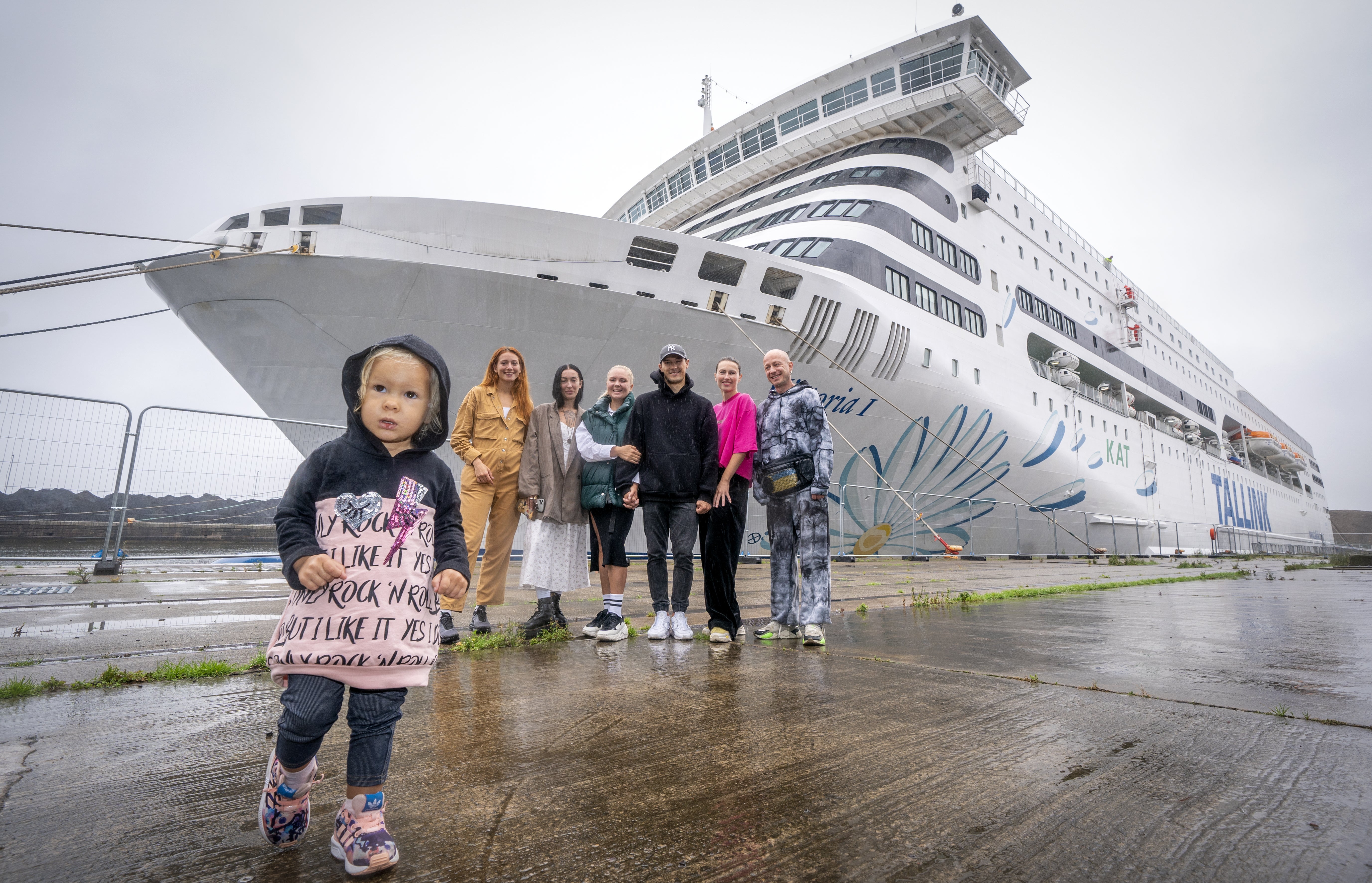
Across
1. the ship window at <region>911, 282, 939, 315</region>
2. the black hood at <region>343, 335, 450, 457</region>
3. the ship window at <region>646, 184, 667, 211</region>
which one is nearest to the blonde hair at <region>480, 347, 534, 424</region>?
the black hood at <region>343, 335, 450, 457</region>

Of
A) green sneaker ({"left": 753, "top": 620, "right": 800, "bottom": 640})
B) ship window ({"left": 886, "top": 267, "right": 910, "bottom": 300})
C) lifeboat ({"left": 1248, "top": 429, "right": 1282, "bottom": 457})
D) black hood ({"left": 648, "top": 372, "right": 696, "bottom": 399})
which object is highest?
lifeboat ({"left": 1248, "top": 429, "right": 1282, "bottom": 457})

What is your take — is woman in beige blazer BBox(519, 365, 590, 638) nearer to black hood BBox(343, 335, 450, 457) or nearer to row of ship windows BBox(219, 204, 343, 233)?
black hood BBox(343, 335, 450, 457)

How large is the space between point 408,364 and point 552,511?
2.10 m

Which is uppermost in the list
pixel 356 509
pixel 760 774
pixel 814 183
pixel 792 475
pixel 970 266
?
pixel 814 183

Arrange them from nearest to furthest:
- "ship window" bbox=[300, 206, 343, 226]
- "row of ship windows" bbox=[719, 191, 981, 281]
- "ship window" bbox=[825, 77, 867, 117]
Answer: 1. "ship window" bbox=[300, 206, 343, 226]
2. "row of ship windows" bbox=[719, 191, 981, 281]
3. "ship window" bbox=[825, 77, 867, 117]

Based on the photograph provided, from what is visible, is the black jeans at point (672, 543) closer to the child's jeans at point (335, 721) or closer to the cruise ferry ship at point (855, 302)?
the child's jeans at point (335, 721)

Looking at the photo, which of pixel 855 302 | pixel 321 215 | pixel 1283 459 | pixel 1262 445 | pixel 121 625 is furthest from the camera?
pixel 1283 459

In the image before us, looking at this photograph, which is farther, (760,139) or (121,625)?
(760,139)

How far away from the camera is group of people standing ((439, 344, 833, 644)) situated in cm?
316

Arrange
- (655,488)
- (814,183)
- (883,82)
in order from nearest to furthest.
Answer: (655,488), (814,183), (883,82)

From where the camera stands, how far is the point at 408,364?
4.21 feet

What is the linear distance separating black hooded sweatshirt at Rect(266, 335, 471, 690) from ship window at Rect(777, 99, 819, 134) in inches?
760

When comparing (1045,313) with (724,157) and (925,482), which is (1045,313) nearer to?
(925,482)

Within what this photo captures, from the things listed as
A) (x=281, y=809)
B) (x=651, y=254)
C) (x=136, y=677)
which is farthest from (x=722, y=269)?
(x=281, y=809)
